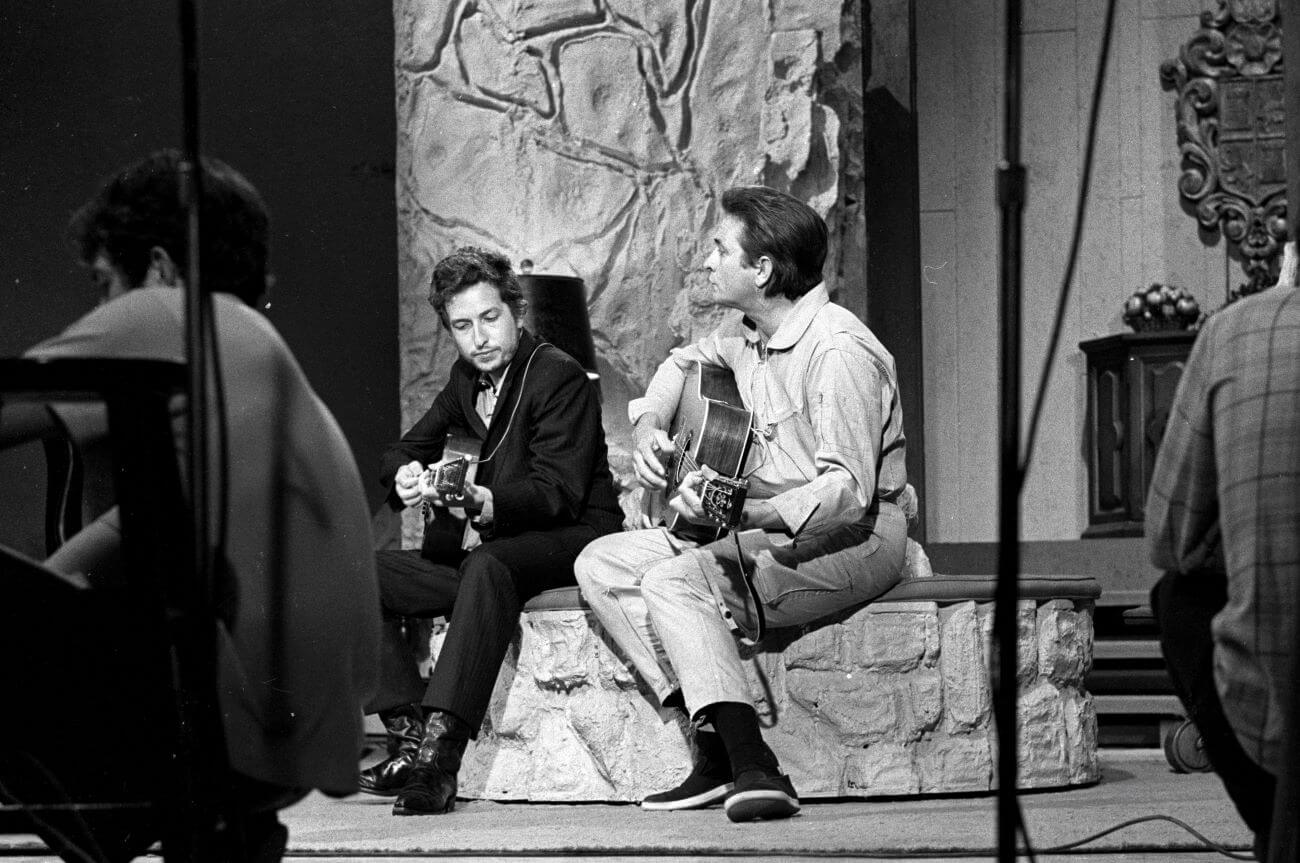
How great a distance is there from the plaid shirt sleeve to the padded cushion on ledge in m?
1.92

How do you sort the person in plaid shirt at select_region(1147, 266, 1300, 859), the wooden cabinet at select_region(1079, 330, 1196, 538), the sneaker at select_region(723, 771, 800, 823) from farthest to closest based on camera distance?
the wooden cabinet at select_region(1079, 330, 1196, 538) → the sneaker at select_region(723, 771, 800, 823) → the person in plaid shirt at select_region(1147, 266, 1300, 859)

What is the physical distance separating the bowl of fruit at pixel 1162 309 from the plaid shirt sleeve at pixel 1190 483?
4.42m

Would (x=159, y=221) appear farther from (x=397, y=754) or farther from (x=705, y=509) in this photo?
(x=397, y=754)

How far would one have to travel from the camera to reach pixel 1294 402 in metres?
1.74

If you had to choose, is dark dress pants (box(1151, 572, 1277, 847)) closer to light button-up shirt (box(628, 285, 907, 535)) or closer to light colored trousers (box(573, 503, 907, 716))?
light button-up shirt (box(628, 285, 907, 535))

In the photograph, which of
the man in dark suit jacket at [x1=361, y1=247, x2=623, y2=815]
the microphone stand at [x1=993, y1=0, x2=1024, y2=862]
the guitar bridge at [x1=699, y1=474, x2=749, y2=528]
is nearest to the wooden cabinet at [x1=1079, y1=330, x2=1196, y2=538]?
the man in dark suit jacket at [x1=361, y1=247, x2=623, y2=815]

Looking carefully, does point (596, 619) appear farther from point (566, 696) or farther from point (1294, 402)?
point (1294, 402)

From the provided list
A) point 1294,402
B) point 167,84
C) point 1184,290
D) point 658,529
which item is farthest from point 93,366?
point 1184,290

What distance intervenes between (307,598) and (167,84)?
465 centimetres

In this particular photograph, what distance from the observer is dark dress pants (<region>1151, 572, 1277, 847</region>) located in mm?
1872

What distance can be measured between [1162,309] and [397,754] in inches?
138

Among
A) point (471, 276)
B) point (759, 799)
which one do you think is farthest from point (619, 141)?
point (759, 799)

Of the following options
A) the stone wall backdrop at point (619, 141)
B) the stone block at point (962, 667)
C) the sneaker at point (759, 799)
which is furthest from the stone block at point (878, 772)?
the stone wall backdrop at point (619, 141)

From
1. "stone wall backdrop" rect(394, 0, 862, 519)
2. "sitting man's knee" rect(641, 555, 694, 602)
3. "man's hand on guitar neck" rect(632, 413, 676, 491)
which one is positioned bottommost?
"sitting man's knee" rect(641, 555, 694, 602)
